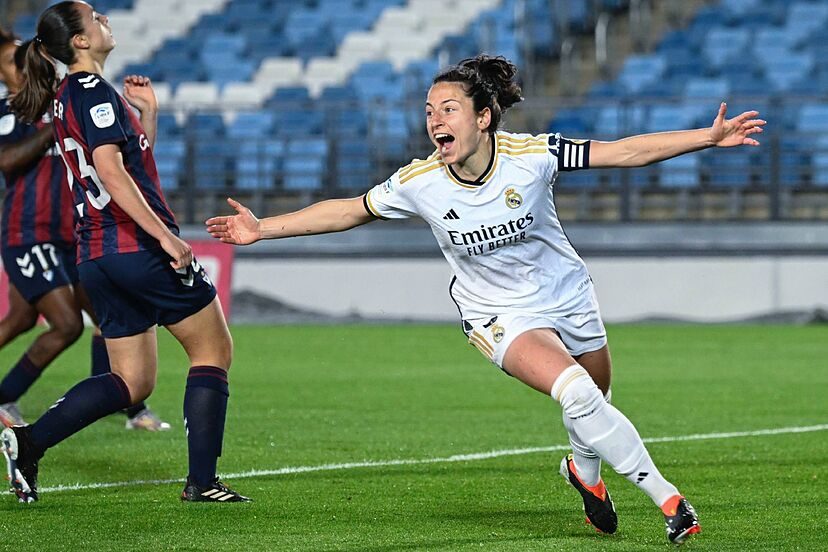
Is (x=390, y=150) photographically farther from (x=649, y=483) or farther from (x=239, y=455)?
(x=649, y=483)

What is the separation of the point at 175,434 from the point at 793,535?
4.04m

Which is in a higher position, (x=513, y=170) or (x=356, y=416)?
(x=513, y=170)

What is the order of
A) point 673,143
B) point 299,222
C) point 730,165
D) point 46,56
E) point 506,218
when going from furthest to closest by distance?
point 730,165 < point 46,56 < point 299,222 < point 506,218 < point 673,143

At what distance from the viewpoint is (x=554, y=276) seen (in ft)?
17.3

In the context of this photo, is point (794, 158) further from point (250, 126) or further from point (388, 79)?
point (250, 126)

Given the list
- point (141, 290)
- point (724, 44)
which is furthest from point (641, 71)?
point (141, 290)

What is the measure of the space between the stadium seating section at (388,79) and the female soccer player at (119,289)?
11540mm

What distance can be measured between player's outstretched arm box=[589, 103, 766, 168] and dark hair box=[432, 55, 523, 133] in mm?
418

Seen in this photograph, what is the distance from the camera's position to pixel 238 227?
17.8 ft

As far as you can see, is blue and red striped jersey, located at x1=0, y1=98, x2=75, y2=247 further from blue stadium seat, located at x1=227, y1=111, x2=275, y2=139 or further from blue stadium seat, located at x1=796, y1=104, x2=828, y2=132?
blue stadium seat, located at x1=796, y1=104, x2=828, y2=132

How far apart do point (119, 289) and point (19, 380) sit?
2826 millimetres

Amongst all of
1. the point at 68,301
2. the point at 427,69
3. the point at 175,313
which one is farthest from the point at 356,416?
the point at 427,69

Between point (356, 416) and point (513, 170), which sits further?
point (356, 416)

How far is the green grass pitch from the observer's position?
5.12 meters
